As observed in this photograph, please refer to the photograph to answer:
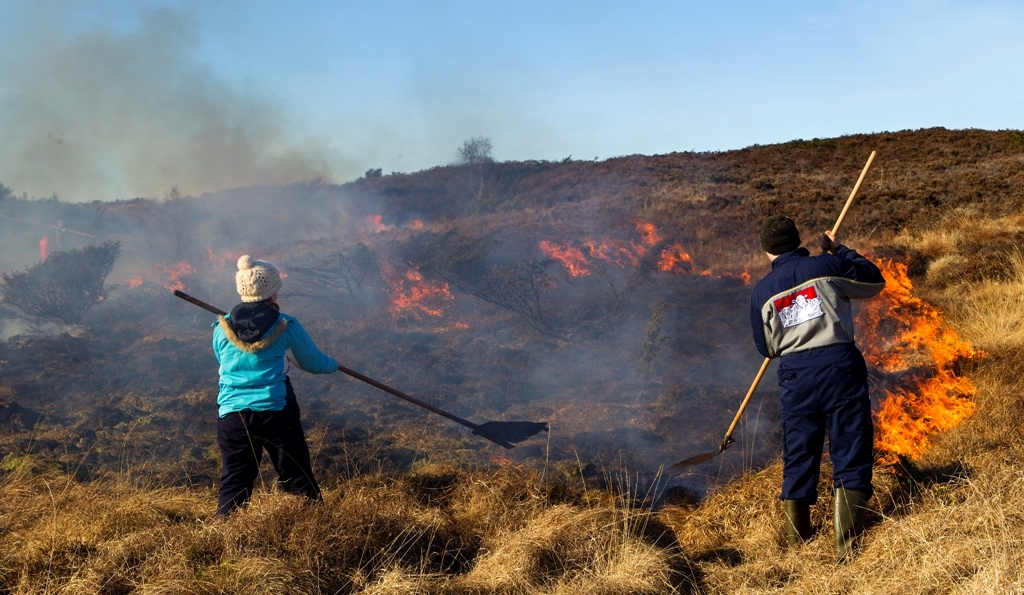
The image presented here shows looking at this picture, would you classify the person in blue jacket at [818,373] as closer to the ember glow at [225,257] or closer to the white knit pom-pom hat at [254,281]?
the white knit pom-pom hat at [254,281]

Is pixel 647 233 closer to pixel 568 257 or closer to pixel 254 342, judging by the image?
pixel 568 257

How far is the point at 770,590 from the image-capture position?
10.9 ft

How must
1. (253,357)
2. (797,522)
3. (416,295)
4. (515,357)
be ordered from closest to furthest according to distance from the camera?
(797,522), (253,357), (515,357), (416,295)

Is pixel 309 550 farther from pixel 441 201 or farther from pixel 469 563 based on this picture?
pixel 441 201

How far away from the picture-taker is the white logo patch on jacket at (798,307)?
3658 mm

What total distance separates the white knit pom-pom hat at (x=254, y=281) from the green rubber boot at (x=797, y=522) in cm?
308

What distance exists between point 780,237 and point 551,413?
4.02 meters

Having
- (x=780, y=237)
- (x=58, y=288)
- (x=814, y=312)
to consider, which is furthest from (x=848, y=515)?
(x=58, y=288)

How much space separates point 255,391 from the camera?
399cm

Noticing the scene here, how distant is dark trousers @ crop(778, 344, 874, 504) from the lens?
11.8 ft

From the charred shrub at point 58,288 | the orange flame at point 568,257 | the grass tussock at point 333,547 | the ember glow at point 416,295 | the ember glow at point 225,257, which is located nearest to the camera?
the grass tussock at point 333,547

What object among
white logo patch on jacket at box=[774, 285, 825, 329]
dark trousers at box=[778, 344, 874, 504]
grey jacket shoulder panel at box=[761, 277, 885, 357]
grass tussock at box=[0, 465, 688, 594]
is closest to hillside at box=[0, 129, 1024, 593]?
grass tussock at box=[0, 465, 688, 594]

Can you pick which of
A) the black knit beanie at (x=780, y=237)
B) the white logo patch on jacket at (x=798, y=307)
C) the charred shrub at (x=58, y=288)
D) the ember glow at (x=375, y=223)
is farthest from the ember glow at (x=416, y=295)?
the ember glow at (x=375, y=223)

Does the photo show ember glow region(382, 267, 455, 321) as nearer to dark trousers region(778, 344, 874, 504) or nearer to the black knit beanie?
the black knit beanie
